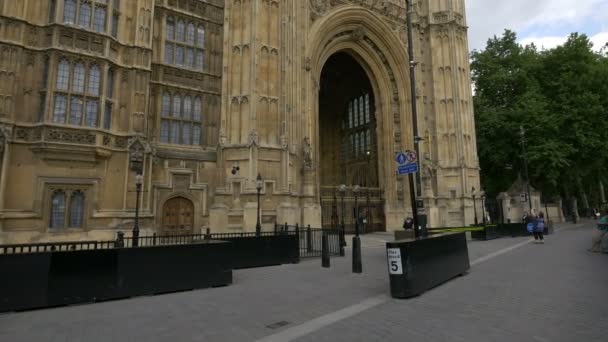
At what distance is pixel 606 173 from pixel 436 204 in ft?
80.0

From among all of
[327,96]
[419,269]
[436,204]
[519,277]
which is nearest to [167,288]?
[419,269]

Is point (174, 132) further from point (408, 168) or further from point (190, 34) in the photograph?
point (408, 168)

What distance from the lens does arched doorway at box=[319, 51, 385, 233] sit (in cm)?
2808

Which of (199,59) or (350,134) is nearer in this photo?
(199,59)

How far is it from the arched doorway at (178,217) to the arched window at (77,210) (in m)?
3.63

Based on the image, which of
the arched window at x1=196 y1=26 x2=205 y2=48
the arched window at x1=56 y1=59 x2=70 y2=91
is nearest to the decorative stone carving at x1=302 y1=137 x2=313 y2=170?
the arched window at x1=196 y1=26 x2=205 y2=48

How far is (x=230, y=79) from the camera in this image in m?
19.2

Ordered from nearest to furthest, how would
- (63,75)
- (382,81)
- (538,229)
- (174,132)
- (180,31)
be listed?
(63,75)
(538,229)
(174,132)
(180,31)
(382,81)

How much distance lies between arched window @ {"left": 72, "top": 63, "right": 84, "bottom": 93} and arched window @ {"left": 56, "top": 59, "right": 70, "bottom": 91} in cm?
25

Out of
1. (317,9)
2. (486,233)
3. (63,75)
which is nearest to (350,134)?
(317,9)

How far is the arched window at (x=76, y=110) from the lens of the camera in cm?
1455

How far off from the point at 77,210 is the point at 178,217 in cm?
447

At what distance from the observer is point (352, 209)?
26.2 metres

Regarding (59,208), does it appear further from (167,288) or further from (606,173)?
(606,173)
